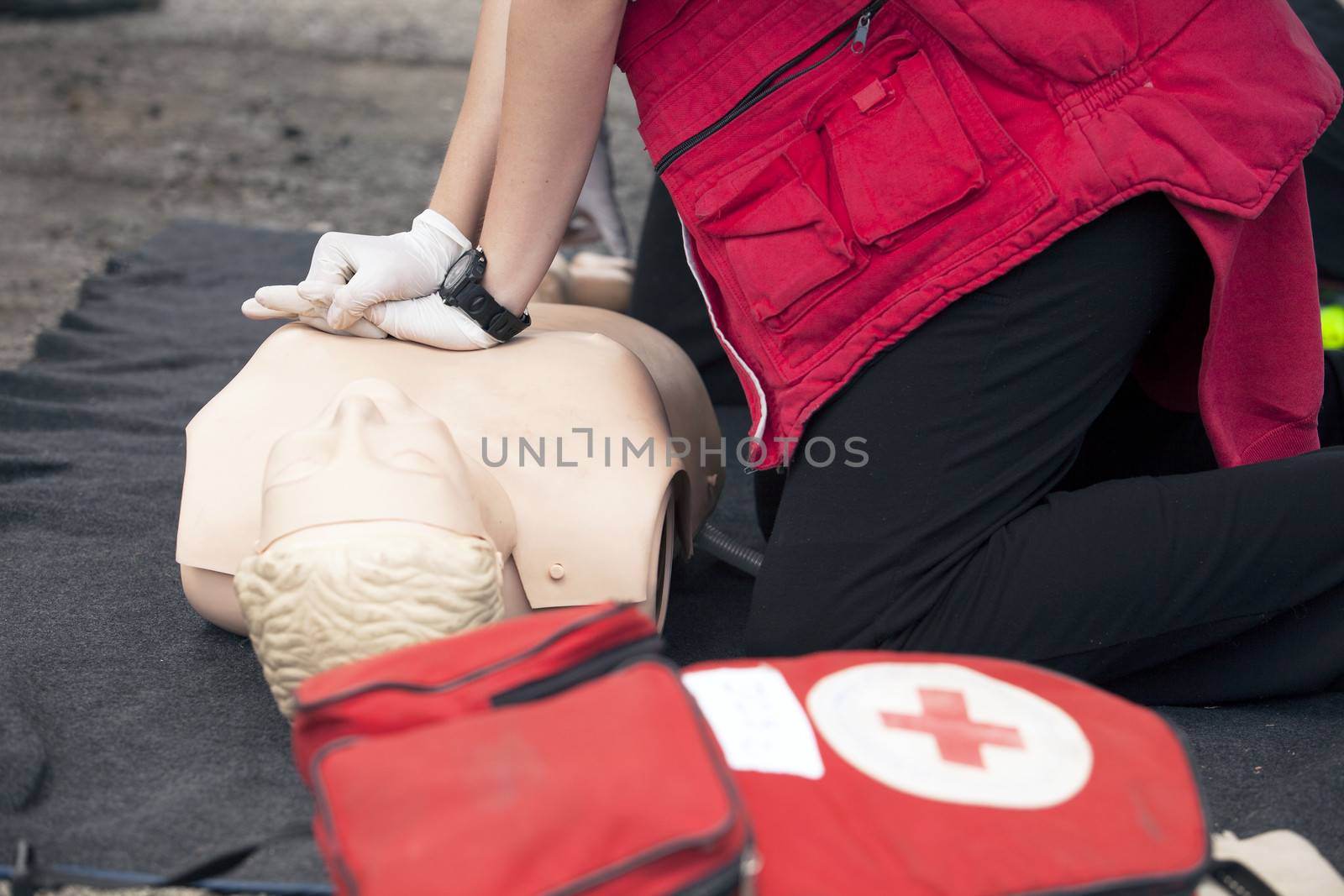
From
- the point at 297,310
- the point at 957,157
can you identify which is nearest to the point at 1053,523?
the point at 957,157

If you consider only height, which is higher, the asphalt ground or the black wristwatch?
the black wristwatch

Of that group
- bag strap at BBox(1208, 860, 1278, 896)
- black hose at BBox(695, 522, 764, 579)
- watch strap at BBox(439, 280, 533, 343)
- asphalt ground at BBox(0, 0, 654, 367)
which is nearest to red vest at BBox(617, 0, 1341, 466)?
watch strap at BBox(439, 280, 533, 343)

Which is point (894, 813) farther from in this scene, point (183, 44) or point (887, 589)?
point (183, 44)

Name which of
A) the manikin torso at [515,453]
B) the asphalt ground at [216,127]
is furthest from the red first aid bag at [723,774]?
the asphalt ground at [216,127]

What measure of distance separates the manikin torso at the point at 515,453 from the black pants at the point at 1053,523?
0.17 metres

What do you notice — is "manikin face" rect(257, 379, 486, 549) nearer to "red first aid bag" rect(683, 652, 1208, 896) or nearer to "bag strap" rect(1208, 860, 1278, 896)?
"red first aid bag" rect(683, 652, 1208, 896)

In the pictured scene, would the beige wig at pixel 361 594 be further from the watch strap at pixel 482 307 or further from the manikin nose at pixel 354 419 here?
the watch strap at pixel 482 307

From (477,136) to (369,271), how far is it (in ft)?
0.87

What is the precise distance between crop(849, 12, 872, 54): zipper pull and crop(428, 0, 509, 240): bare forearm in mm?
483

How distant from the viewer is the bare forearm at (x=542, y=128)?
47.8 inches


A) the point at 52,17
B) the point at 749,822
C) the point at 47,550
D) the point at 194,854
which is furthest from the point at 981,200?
the point at 52,17

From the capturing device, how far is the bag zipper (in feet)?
3.83

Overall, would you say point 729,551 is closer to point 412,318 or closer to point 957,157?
point 412,318

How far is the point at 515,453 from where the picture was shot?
4.07ft
